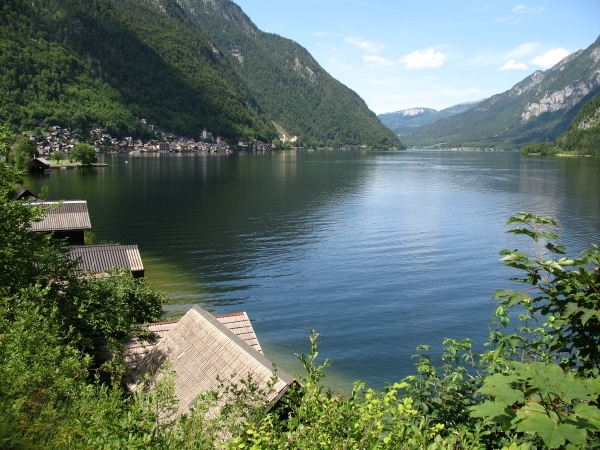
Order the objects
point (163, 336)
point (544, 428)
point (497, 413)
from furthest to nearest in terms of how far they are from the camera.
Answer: point (163, 336)
point (497, 413)
point (544, 428)

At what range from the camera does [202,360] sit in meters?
13.7

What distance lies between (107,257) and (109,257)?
0.35 ft

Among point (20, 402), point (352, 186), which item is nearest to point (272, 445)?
point (20, 402)

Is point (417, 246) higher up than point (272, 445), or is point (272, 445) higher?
point (272, 445)

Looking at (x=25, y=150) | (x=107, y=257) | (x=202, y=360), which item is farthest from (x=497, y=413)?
Answer: (x=25, y=150)

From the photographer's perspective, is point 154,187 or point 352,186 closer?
point 154,187

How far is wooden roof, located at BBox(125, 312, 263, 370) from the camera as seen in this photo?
15734 millimetres

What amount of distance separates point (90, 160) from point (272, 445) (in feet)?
443

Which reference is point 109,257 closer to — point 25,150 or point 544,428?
point 544,428

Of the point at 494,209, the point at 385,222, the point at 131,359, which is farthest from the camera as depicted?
the point at 494,209

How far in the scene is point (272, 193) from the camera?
3287 inches

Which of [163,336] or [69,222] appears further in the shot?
[69,222]

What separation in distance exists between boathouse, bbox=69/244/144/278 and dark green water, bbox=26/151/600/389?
3.70m

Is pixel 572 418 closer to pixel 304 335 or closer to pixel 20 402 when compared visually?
pixel 20 402
